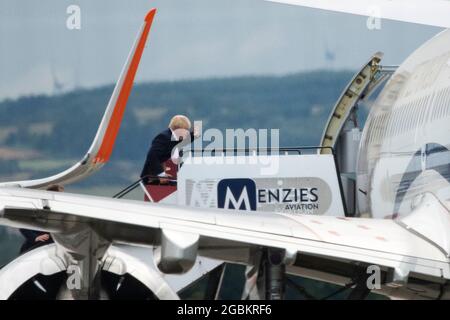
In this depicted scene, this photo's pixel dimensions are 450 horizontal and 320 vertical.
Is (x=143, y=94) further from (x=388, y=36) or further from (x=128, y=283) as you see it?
(x=128, y=283)

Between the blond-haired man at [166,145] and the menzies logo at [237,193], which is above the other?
the blond-haired man at [166,145]

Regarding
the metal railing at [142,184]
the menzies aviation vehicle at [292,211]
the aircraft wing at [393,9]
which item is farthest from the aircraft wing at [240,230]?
the aircraft wing at [393,9]

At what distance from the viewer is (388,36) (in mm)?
13656

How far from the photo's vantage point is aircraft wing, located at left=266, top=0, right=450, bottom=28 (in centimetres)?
1341

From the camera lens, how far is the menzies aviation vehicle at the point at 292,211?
877 centimetres

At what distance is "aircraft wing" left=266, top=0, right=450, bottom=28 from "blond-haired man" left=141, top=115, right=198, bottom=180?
1609mm

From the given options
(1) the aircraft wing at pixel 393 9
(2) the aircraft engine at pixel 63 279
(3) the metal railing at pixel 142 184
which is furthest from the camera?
(1) the aircraft wing at pixel 393 9

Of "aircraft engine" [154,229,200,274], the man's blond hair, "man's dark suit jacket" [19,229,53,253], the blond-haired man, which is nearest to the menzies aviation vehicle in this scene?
"aircraft engine" [154,229,200,274]

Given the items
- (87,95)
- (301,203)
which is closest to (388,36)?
(301,203)

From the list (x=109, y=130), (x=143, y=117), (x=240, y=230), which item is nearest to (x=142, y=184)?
(x=109, y=130)

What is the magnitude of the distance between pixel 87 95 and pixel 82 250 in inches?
175

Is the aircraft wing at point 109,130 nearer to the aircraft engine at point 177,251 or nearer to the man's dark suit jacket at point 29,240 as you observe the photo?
the man's dark suit jacket at point 29,240

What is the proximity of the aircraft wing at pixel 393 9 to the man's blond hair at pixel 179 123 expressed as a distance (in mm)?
1536

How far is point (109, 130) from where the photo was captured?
511 inches
